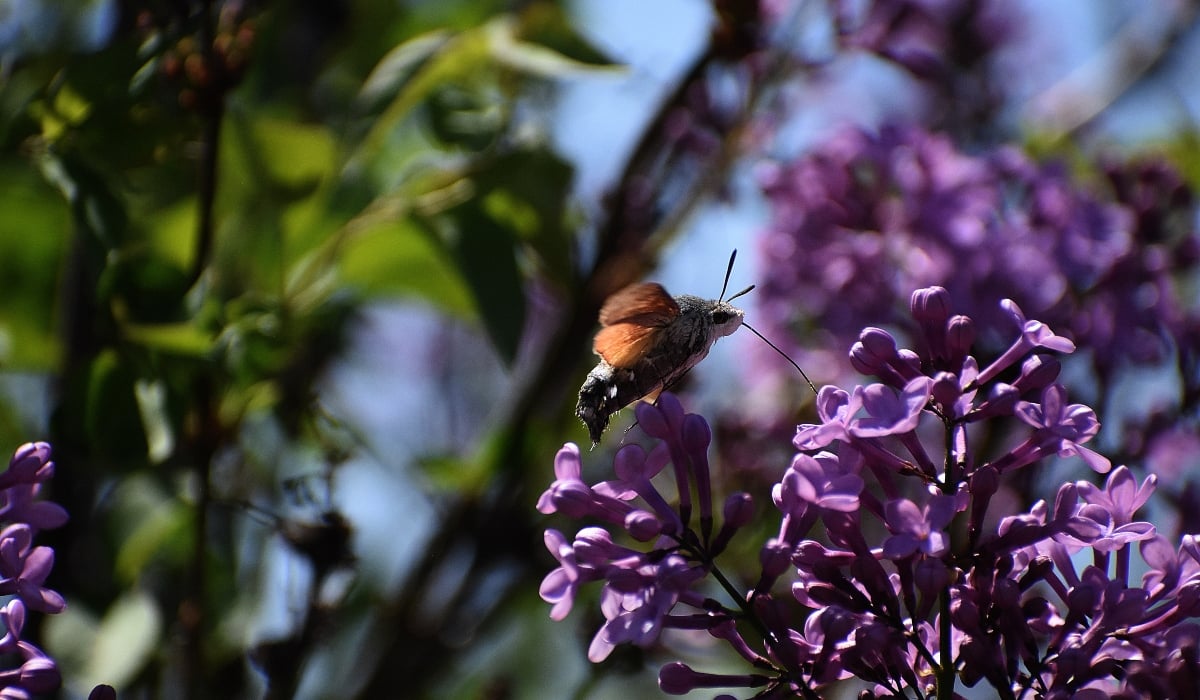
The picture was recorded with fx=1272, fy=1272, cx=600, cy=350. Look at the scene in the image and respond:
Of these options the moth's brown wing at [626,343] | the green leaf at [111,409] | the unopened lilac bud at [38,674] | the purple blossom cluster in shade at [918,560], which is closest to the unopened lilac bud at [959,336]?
the purple blossom cluster in shade at [918,560]

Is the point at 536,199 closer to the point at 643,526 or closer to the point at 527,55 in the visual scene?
the point at 527,55

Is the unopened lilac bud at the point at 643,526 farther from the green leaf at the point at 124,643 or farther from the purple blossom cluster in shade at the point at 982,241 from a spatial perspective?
the purple blossom cluster in shade at the point at 982,241

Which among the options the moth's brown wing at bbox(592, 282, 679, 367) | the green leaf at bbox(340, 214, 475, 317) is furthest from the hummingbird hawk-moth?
the green leaf at bbox(340, 214, 475, 317)

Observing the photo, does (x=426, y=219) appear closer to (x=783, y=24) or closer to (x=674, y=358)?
(x=674, y=358)

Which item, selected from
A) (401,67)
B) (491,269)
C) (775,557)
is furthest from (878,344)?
(401,67)

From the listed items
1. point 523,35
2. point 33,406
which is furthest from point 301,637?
point 33,406

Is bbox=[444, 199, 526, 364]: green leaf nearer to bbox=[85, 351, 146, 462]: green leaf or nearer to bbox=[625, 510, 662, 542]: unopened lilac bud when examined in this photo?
bbox=[85, 351, 146, 462]: green leaf
